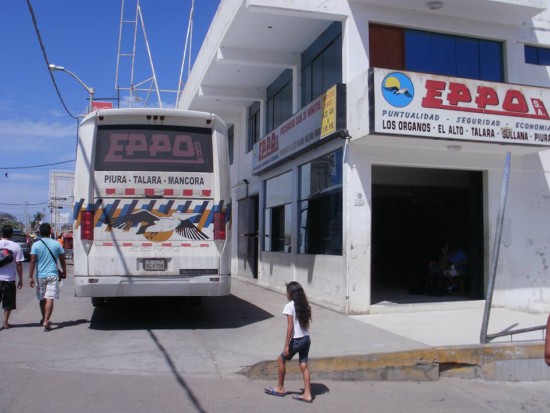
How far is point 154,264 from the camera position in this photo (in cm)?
876

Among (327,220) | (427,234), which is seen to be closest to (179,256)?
(327,220)

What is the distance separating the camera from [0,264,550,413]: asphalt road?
5.60m

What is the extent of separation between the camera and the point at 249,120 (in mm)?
20391

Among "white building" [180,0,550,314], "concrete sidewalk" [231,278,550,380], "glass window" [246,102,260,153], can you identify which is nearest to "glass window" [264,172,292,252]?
"white building" [180,0,550,314]

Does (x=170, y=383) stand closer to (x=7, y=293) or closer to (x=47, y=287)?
(x=47, y=287)

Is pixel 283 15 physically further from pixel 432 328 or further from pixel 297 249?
pixel 432 328

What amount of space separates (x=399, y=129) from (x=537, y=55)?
18.2 ft

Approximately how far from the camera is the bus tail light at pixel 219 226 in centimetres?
898

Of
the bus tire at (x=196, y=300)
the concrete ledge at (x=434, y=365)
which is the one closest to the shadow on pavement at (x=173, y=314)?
the bus tire at (x=196, y=300)

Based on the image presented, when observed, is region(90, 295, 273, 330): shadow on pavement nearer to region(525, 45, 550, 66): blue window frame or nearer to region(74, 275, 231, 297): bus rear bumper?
region(74, 275, 231, 297): bus rear bumper

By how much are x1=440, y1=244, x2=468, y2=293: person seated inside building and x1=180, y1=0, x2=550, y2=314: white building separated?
18 cm

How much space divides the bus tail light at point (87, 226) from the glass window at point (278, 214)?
6.91 metres

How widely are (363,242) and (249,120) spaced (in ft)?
34.7

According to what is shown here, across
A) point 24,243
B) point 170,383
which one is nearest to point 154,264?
point 170,383
